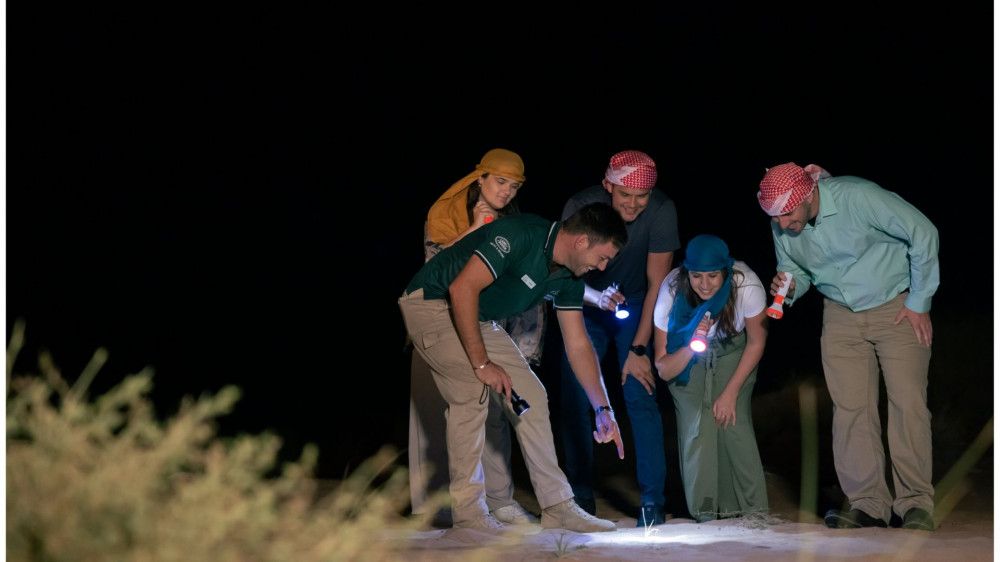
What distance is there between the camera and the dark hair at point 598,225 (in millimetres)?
4660

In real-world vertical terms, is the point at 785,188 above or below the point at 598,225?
above

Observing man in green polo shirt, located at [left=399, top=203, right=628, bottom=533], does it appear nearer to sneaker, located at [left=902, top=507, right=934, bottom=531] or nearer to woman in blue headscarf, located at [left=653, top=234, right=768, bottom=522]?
woman in blue headscarf, located at [left=653, top=234, right=768, bottom=522]

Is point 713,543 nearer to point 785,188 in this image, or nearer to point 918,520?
A: point 918,520

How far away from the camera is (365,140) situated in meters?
14.1

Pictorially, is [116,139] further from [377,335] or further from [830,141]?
[830,141]

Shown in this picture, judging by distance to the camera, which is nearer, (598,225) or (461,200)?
(598,225)

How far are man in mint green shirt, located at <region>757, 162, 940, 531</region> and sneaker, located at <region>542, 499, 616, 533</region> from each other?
1.11m

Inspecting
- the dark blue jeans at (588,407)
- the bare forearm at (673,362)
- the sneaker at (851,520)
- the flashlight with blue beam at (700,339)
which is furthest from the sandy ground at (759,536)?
the flashlight with blue beam at (700,339)

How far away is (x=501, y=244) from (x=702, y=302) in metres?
1.18

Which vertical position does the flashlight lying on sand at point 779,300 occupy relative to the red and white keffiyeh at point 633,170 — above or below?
below

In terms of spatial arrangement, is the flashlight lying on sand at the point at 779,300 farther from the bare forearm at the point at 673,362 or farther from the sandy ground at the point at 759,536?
the sandy ground at the point at 759,536

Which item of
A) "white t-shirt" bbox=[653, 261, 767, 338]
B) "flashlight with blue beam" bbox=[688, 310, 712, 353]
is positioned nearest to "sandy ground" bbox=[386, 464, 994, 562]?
"flashlight with blue beam" bbox=[688, 310, 712, 353]

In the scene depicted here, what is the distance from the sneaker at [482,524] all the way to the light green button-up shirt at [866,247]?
5.91 feet

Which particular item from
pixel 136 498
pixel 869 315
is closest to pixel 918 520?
pixel 869 315
